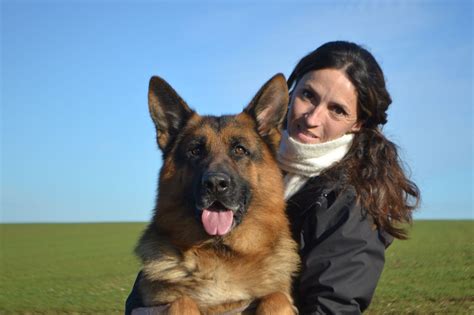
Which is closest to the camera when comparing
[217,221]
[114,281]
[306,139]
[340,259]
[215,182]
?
[340,259]

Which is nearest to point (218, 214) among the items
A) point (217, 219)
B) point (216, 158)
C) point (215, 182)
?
point (217, 219)

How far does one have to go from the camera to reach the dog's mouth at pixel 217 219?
15.2 feet

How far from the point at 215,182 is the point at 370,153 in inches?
61.0

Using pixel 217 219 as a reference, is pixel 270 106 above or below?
above

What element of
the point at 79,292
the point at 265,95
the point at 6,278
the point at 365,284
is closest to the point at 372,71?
the point at 265,95

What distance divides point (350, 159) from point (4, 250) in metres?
29.7

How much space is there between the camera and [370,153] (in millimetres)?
5004

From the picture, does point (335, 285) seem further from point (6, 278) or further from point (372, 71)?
point (6, 278)

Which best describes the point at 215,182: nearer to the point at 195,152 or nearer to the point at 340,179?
the point at 195,152

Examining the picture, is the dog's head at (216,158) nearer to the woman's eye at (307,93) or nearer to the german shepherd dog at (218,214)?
the german shepherd dog at (218,214)

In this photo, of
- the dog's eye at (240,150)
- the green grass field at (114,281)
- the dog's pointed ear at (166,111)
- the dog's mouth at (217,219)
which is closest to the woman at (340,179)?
the dog's eye at (240,150)

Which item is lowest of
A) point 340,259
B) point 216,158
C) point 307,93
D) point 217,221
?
point 340,259

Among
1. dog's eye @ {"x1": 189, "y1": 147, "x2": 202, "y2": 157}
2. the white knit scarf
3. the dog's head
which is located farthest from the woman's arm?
dog's eye @ {"x1": 189, "y1": 147, "x2": 202, "y2": 157}

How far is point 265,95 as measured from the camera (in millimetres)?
5172
